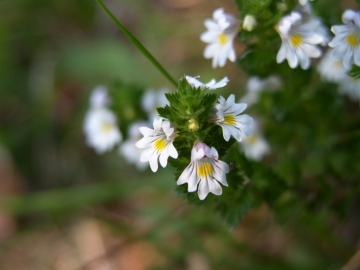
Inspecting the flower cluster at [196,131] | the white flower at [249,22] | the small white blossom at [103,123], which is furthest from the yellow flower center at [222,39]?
the small white blossom at [103,123]

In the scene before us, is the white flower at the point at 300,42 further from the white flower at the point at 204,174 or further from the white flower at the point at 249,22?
the white flower at the point at 204,174

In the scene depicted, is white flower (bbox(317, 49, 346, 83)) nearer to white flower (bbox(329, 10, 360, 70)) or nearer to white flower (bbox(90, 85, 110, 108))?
white flower (bbox(329, 10, 360, 70))

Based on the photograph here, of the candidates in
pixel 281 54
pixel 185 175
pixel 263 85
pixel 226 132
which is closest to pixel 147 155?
pixel 185 175

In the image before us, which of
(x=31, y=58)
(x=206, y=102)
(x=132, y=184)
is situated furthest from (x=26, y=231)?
(x=206, y=102)

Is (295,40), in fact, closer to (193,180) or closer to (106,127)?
(193,180)

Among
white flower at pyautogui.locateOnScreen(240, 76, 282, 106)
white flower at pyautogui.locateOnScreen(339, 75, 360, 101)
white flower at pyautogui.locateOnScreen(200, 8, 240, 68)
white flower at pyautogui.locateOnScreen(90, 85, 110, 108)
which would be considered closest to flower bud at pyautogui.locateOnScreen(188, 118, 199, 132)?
white flower at pyautogui.locateOnScreen(200, 8, 240, 68)
